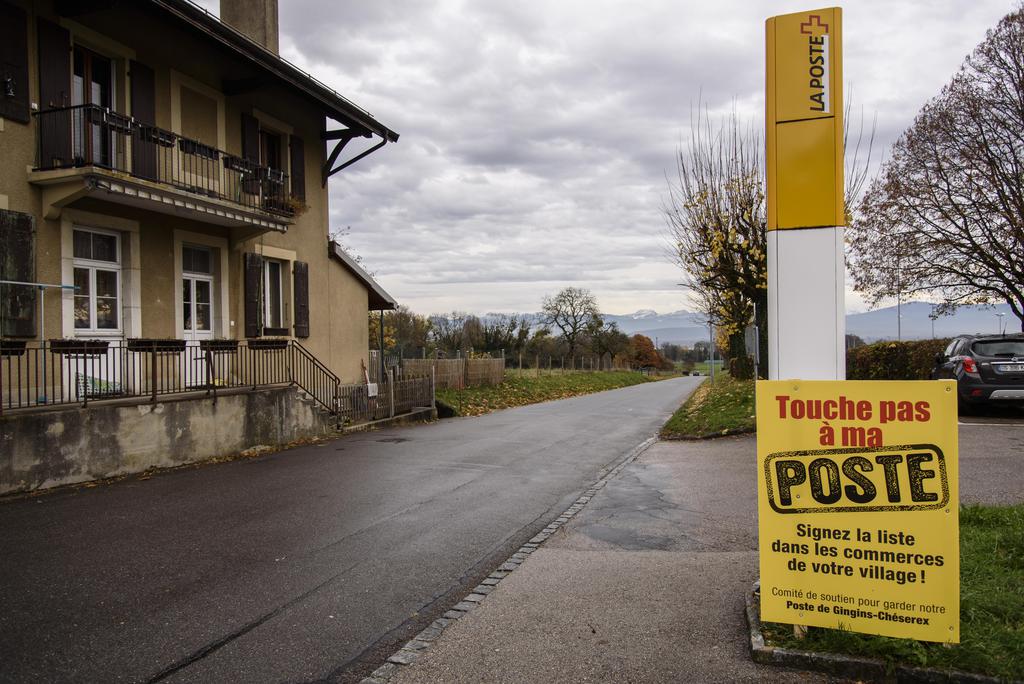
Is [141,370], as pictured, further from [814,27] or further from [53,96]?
[814,27]

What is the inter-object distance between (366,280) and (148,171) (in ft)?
26.9

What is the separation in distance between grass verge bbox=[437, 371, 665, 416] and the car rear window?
1336cm

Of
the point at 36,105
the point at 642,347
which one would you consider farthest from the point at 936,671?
the point at 642,347

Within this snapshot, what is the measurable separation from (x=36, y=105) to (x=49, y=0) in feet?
5.94

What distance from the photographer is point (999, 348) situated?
14.0 m

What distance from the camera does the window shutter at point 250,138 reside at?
16.2 meters

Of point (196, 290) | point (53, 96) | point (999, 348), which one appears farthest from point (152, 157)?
point (999, 348)

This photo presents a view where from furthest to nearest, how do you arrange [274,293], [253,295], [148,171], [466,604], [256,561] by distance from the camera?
[274,293]
[253,295]
[148,171]
[256,561]
[466,604]

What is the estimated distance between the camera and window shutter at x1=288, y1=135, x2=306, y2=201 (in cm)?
1803

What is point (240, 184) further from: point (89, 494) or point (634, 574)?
point (634, 574)

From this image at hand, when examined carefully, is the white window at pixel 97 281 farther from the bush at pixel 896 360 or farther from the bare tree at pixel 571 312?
the bare tree at pixel 571 312

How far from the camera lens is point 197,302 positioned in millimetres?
14977

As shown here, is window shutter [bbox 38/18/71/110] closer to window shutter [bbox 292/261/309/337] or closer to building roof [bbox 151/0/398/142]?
building roof [bbox 151/0/398/142]

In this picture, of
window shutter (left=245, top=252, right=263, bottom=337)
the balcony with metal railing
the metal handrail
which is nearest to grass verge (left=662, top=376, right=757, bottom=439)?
the metal handrail
